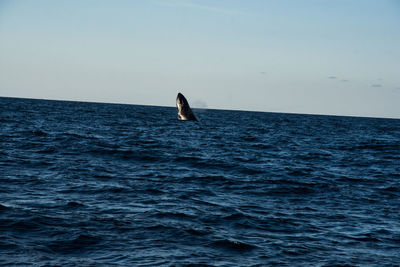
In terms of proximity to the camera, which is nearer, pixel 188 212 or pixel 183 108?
pixel 188 212

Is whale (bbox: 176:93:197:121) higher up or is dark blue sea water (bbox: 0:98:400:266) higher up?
whale (bbox: 176:93:197:121)

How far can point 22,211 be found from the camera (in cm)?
1065

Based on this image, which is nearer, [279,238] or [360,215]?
[279,238]

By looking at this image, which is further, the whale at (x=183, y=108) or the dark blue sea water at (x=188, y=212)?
the whale at (x=183, y=108)

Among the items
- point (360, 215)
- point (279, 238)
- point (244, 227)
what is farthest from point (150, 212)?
point (360, 215)

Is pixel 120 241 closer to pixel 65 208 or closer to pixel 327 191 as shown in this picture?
pixel 65 208

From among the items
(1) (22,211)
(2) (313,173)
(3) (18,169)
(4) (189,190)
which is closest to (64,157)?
(3) (18,169)

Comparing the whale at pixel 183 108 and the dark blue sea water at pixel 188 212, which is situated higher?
the whale at pixel 183 108

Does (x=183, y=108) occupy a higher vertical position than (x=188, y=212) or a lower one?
higher

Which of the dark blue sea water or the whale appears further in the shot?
the whale

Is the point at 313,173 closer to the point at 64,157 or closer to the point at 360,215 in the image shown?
the point at 360,215

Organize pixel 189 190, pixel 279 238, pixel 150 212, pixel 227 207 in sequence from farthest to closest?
pixel 189 190
pixel 227 207
pixel 150 212
pixel 279 238

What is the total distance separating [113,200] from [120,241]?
142 inches

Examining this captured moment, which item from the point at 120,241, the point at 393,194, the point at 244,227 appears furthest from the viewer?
the point at 393,194
